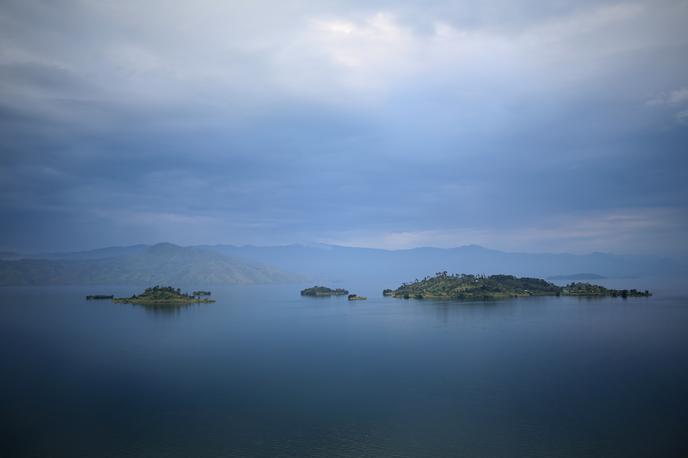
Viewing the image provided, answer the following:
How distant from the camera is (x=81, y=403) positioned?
68125 mm

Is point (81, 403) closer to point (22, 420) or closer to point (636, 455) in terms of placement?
point (22, 420)

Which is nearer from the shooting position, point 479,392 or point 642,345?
point 479,392

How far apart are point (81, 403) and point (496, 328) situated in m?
121

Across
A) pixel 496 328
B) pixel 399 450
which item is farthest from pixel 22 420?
pixel 496 328

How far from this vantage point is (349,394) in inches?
2825

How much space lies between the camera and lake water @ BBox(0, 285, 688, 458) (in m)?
51.5

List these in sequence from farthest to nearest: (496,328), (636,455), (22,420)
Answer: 1. (496,328)
2. (22,420)
3. (636,455)

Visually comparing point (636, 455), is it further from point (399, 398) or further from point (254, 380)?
point (254, 380)

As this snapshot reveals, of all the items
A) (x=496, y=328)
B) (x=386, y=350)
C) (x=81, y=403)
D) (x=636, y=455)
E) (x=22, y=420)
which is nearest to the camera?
(x=636, y=455)

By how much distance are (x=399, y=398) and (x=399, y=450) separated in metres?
20.0

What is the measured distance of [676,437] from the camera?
172 ft

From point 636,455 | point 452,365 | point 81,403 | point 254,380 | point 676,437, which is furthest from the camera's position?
point 452,365

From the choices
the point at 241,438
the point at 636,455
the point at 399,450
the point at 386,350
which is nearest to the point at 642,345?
the point at 386,350

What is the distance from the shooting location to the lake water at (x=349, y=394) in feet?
169
